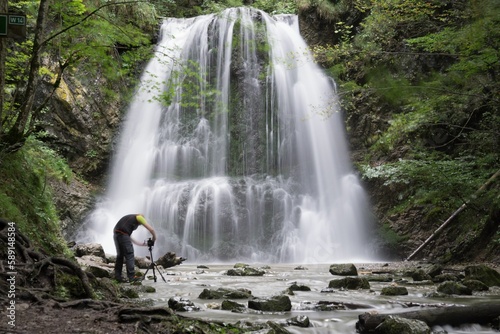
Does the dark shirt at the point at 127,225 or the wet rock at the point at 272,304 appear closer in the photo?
the wet rock at the point at 272,304

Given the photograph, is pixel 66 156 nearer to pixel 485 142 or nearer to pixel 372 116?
pixel 372 116

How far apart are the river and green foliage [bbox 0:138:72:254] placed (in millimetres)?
2047

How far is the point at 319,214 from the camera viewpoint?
1816cm

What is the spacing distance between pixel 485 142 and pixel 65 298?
461 inches

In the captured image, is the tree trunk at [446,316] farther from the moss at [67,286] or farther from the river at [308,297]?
the moss at [67,286]

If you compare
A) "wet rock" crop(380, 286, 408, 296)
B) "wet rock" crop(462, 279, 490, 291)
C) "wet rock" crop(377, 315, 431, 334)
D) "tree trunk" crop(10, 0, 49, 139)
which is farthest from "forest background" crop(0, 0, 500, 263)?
"wet rock" crop(377, 315, 431, 334)

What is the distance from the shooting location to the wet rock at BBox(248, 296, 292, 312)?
624cm

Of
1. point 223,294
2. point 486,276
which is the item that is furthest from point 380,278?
point 223,294

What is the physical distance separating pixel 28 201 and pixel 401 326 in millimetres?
6475

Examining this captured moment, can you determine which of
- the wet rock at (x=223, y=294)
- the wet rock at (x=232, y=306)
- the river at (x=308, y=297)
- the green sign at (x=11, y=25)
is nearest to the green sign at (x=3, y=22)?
the green sign at (x=11, y=25)

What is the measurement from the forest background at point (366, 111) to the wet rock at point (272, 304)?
3.52 metres

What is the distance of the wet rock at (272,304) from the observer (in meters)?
6.24

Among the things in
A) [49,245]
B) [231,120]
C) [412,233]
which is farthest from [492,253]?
[231,120]

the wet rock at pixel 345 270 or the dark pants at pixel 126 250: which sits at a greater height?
the dark pants at pixel 126 250
